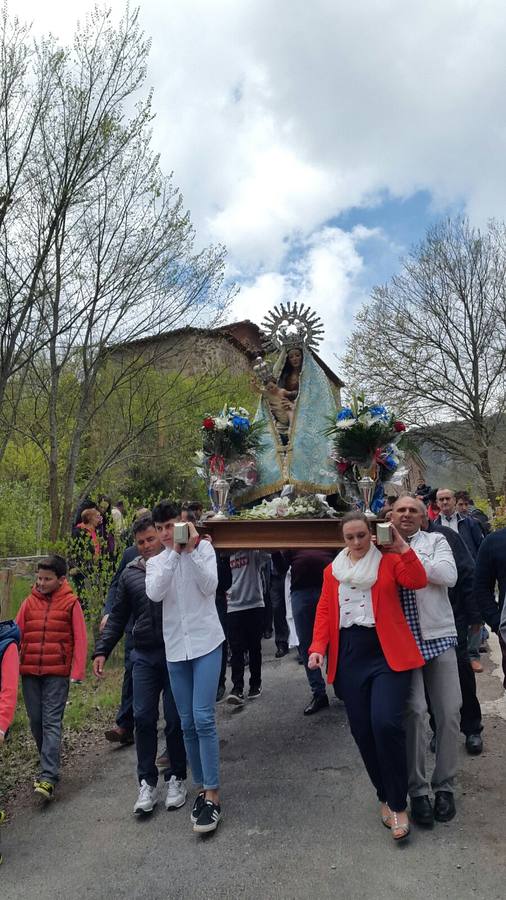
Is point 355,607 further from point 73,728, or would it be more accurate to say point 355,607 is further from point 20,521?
point 20,521

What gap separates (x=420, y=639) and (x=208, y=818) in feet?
5.38

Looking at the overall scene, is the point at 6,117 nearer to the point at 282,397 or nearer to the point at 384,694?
the point at 282,397

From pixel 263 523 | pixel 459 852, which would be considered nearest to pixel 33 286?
pixel 263 523

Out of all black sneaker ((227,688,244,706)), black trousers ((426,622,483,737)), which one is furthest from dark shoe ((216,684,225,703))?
black trousers ((426,622,483,737))

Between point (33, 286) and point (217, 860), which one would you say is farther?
point (33, 286)

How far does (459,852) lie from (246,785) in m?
1.61

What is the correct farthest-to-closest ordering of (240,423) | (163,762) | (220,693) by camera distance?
(220,693) → (240,423) → (163,762)

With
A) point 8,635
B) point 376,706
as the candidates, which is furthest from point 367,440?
point 8,635

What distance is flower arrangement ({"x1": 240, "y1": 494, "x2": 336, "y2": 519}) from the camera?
5.56 m

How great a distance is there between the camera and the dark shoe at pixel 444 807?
12.1 feet

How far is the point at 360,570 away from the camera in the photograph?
3.79m

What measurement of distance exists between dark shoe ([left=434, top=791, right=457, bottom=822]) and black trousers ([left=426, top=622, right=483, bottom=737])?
75cm

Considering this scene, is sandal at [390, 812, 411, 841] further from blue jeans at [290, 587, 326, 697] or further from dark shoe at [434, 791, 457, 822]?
blue jeans at [290, 587, 326, 697]

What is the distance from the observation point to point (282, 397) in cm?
689
